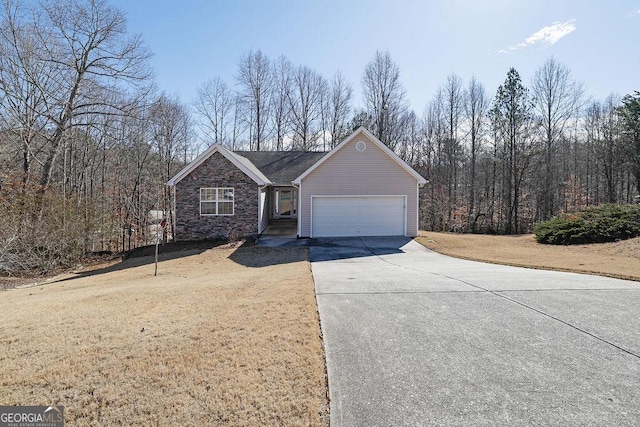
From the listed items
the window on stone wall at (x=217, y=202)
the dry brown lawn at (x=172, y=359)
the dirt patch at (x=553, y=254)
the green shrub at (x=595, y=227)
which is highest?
the window on stone wall at (x=217, y=202)

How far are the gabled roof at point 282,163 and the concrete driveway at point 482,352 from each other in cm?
1299

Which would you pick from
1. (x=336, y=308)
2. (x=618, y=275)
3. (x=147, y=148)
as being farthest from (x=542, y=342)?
(x=147, y=148)

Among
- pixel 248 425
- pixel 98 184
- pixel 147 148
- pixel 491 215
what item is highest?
pixel 147 148

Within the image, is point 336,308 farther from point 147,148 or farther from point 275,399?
point 147,148

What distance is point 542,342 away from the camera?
413cm

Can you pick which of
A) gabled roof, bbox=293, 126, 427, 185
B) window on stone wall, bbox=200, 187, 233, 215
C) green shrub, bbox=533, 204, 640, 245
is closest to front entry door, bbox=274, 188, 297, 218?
window on stone wall, bbox=200, 187, 233, 215

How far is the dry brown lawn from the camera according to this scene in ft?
9.33

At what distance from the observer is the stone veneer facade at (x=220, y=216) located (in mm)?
16922

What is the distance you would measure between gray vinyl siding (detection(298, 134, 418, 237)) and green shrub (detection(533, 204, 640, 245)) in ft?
24.0

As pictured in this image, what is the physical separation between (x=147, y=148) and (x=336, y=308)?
23883 millimetres

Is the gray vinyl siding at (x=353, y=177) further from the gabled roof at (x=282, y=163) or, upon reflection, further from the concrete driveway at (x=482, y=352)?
the concrete driveway at (x=482, y=352)

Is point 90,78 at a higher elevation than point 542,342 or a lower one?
higher

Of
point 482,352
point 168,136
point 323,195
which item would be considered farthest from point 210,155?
point 482,352

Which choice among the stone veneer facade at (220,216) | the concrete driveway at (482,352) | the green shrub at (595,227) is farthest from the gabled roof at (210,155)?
the green shrub at (595,227)
